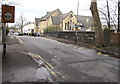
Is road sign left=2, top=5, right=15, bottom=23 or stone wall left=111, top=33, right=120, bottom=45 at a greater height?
road sign left=2, top=5, right=15, bottom=23

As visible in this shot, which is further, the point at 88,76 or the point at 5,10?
the point at 5,10

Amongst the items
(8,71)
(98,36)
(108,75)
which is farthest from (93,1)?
(8,71)

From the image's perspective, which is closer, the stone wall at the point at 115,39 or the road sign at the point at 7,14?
the road sign at the point at 7,14

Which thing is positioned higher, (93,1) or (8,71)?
(93,1)

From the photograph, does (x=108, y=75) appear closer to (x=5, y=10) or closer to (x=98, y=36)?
(x=5, y=10)

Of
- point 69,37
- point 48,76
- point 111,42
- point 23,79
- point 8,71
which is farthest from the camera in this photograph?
point 69,37

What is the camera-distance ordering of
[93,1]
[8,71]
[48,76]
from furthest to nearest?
[93,1] < [8,71] < [48,76]

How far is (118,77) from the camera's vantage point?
5844 millimetres

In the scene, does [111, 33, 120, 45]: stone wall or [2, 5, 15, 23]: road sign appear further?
[111, 33, 120, 45]: stone wall

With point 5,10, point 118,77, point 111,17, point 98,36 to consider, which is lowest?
point 118,77

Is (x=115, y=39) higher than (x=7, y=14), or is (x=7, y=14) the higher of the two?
(x=7, y=14)

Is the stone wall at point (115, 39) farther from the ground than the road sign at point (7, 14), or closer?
closer

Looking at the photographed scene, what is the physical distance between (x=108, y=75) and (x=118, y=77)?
1.33 ft

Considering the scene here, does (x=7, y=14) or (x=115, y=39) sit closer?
(x=7, y=14)
